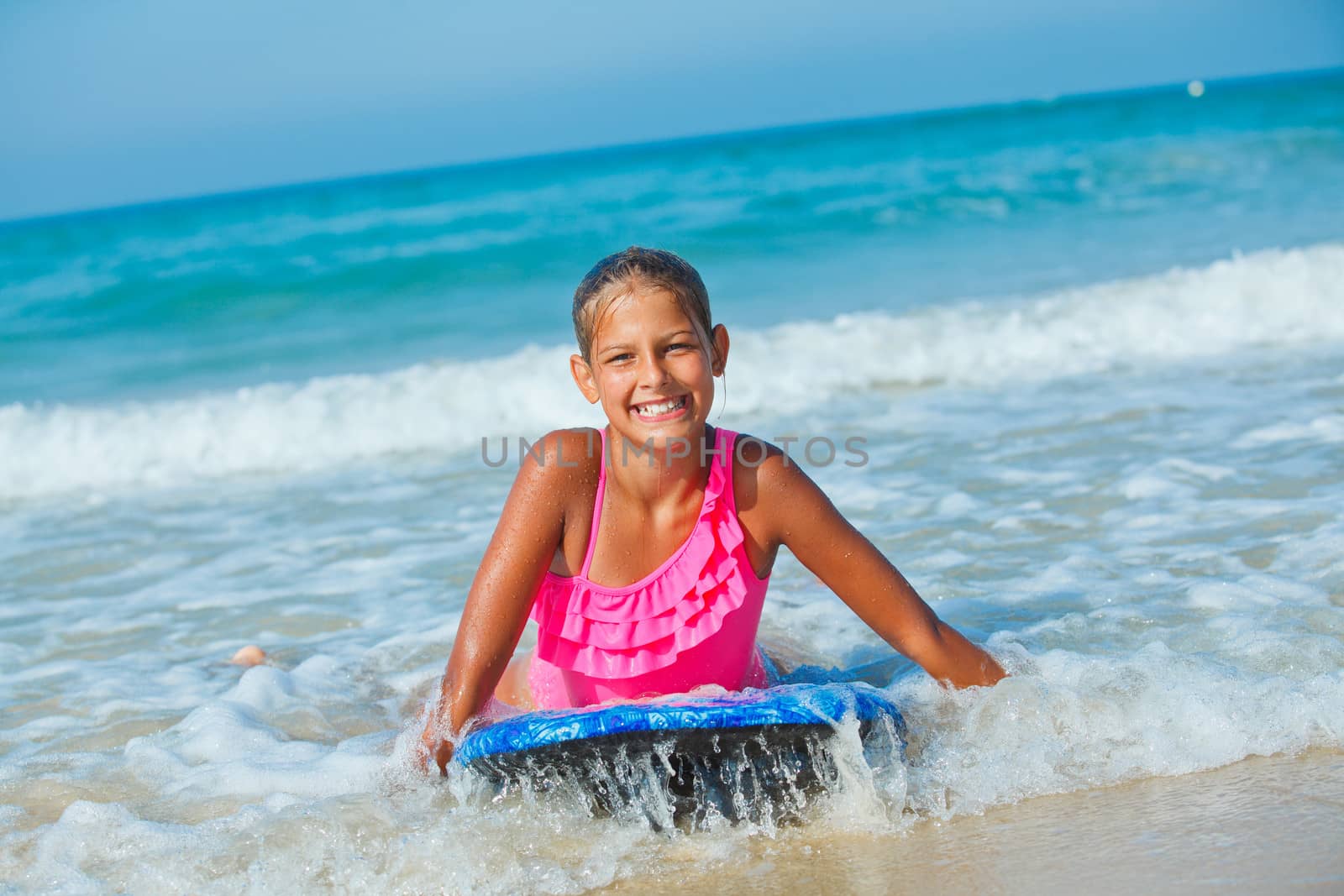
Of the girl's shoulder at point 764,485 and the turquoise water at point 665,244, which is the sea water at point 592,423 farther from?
the girl's shoulder at point 764,485

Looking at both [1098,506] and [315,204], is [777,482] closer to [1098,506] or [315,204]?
[1098,506]

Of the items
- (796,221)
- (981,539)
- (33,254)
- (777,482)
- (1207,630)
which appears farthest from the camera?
(33,254)

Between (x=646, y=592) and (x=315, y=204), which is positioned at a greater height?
(x=315, y=204)

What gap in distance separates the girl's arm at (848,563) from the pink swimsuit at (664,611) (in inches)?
4.6

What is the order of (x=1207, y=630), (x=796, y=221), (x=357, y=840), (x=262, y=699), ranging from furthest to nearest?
(x=796, y=221)
(x=262, y=699)
(x=1207, y=630)
(x=357, y=840)

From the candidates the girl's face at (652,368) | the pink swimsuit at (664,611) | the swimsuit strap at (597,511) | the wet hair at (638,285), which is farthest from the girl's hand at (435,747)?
the wet hair at (638,285)

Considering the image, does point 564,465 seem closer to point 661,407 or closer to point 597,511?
point 597,511

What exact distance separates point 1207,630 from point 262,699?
3.01m

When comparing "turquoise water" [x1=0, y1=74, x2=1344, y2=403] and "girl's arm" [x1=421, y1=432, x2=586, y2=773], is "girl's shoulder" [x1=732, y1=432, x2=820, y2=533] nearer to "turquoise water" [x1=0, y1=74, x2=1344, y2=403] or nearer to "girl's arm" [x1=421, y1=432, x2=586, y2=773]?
"girl's arm" [x1=421, y1=432, x2=586, y2=773]

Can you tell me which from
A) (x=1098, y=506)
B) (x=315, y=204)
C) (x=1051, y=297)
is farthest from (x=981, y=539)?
(x=315, y=204)

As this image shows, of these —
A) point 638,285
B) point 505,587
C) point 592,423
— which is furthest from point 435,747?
point 592,423

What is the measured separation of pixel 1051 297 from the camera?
1116 cm

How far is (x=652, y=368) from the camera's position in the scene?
9.55 feet

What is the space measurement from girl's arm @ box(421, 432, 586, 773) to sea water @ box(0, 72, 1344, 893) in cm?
21
